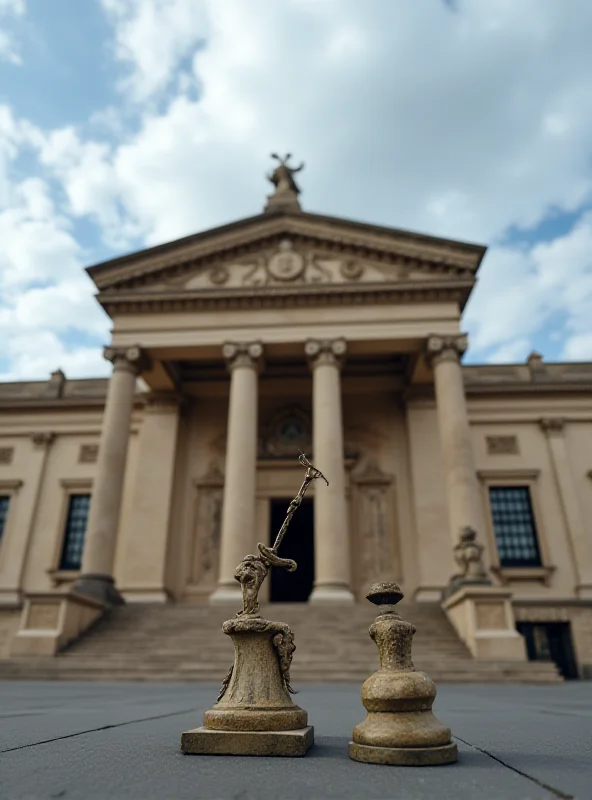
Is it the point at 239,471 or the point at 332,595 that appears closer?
the point at 332,595

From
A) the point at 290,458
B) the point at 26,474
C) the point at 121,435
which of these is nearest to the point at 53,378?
the point at 26,474

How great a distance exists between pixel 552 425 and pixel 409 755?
25.0 metres

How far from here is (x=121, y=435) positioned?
68.7ft

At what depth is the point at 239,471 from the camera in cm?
1992

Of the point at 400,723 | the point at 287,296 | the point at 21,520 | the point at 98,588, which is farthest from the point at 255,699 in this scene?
the point at 21,520

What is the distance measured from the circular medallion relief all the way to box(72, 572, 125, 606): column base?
1243 cm

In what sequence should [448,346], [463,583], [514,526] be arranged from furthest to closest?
[514,526] < [448,346] < [463,583]

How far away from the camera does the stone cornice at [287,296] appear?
72.9ft

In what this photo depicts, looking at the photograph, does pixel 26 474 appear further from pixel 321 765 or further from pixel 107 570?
pixel 321 765

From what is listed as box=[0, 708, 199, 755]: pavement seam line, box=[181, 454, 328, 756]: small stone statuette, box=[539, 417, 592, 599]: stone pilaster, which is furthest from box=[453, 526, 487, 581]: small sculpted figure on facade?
box=[181, 454, 328, 756]: small stone statuette

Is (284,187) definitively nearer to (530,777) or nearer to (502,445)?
(502,445)

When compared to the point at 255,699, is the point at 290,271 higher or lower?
higher

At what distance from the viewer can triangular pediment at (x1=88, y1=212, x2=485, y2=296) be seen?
894 inches

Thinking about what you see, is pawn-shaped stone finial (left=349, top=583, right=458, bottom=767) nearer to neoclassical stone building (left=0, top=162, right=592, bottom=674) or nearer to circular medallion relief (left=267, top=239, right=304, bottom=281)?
neoclassical stone building (left=0, top=162, right=592, bottom=674)
